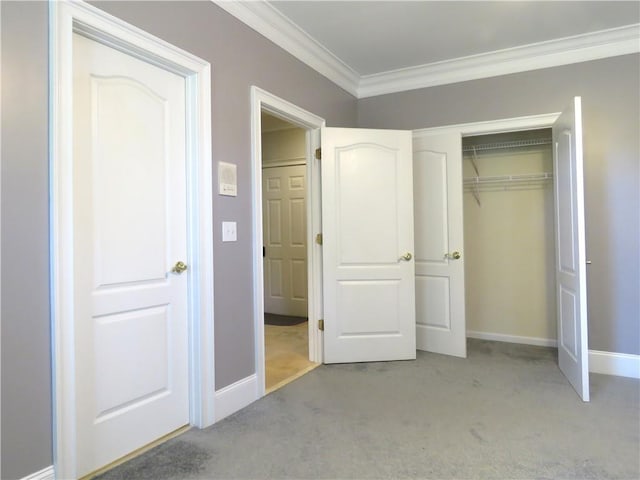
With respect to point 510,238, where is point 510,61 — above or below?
above

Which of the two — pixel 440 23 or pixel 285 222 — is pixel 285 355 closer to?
pixel 285 222

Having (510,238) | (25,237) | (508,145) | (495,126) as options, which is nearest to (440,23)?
(495,126)

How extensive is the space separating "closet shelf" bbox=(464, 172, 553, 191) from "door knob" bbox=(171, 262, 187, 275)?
Answer: 125 inches

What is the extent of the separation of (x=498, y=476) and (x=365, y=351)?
1.71 meters

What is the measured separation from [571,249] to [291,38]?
2446 mm

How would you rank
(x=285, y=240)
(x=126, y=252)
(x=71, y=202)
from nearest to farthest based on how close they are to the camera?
1. (x=71, y=202)
2. (x=126, y=252)
3. (x=285, y=240)

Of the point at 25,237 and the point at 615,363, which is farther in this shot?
the point at 615,363

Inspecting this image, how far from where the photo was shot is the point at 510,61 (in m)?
3.45

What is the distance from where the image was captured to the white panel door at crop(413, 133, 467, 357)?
3.58 m

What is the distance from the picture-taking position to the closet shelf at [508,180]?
157 inches

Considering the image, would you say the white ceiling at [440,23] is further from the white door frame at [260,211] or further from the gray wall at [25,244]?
the gray wall at [25,244]

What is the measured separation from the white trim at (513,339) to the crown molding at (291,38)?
2.78 meters

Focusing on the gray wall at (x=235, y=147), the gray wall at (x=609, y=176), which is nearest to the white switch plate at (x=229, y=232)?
the gray wall at (x=235, y=147)

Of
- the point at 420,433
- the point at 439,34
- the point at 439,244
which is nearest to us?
the point at 420,433
